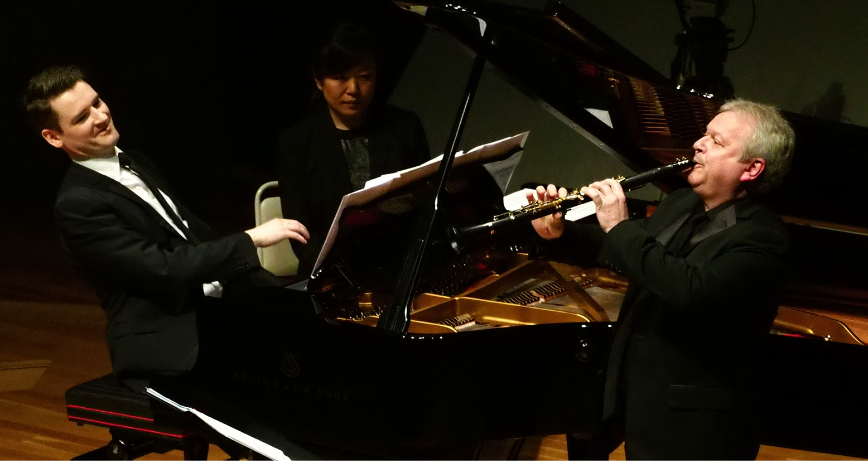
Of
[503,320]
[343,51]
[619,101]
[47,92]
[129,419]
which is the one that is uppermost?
[343,51]

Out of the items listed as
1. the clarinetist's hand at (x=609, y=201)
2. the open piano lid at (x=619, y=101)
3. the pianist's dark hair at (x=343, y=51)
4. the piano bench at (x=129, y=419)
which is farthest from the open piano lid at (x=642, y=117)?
the piano bench at (x=129, y=419)

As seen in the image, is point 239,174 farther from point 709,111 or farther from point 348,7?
point 709,111

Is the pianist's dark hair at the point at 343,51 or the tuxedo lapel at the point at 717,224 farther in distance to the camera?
the pianist's dark hair at the point at 343,51

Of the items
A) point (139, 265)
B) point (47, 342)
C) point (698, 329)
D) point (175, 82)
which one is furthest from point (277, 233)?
point (175, 82)

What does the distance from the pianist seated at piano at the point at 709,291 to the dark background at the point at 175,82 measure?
3.61m

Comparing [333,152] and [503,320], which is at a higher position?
[333,152]

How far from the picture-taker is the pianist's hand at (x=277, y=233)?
7.99 feet

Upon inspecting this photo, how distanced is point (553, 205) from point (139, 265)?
1.18 m

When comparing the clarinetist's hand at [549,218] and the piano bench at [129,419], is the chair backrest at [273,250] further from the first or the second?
the clarinetist's hand at [549,218]

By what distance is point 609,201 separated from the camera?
218 centimetres

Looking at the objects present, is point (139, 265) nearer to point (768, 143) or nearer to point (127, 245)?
point (127, 245)

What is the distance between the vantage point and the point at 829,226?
2932 mm

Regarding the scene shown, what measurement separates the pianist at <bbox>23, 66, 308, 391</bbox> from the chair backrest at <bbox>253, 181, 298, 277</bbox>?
74cm

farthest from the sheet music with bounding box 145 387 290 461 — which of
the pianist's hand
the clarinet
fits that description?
the clarinet
